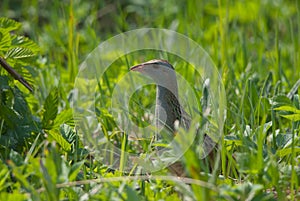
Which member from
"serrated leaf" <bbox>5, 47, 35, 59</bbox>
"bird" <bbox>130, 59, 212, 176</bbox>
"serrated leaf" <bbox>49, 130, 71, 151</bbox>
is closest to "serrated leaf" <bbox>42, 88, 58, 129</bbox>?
"serrated leaf" <bbox>49, 130, 71, 151</bbox>

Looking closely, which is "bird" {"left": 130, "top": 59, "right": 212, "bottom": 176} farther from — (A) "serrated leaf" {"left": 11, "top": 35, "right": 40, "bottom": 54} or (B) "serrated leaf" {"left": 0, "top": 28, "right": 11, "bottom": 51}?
(B) "serrated leaf" {"left": 0, "top": 28, "right": 11, "bottom": 51}

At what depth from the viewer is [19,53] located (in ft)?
10.9

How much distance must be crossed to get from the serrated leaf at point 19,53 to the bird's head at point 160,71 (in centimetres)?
52

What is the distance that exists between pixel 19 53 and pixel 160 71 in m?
0.71

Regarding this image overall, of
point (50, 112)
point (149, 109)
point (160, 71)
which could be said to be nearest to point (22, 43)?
point (50, 112)

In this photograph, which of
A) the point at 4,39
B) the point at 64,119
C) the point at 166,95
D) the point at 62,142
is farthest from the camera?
the point at 166,95

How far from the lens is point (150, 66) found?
11.1 feet

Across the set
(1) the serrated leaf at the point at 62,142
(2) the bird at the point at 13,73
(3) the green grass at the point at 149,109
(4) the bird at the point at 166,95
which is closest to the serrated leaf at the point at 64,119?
(3) the green grass at the point at 149,109

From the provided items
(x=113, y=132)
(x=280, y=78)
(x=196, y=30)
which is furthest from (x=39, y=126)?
(x=196, y=30)

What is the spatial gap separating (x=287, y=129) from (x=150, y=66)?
808 millimetres

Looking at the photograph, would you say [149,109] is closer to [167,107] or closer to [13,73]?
[167,107]

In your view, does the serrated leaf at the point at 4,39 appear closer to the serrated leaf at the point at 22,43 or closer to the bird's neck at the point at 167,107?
the serrated leaf at the point at 22,43

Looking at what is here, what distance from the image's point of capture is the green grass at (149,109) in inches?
95.0

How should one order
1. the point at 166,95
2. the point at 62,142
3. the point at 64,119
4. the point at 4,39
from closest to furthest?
the point at 62,142 → the point at 4,39 → the point at 64,119 → the point at 166,95
